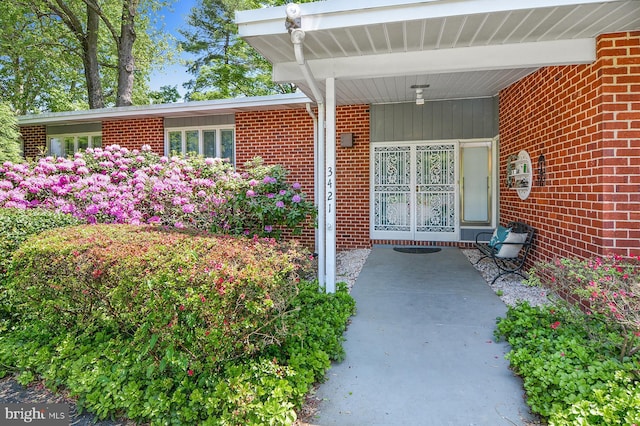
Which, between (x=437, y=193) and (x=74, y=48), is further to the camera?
(x=74, y=48)

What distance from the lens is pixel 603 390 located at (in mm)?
2277

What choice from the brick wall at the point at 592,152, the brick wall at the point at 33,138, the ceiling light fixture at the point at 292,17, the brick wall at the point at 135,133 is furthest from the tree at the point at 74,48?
the brick wall at the point at 592,152

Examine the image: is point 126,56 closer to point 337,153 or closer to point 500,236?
point 337,153

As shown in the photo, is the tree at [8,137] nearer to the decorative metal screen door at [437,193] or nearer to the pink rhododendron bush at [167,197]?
the pink rhododendron bush at [167,197]

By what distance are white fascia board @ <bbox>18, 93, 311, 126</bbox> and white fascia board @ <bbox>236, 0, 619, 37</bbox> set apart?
310 cm

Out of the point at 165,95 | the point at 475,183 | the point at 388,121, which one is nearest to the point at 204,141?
the point at 388,121

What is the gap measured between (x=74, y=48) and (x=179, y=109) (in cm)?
1166

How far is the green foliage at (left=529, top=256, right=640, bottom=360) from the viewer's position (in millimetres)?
2561

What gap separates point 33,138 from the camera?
9.37 m

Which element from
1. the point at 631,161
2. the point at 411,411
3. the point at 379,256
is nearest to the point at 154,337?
the point at 411,411

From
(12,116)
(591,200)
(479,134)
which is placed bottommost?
(591,200)

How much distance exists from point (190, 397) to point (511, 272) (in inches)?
171

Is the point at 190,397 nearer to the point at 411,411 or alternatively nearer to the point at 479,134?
the point at 411,411

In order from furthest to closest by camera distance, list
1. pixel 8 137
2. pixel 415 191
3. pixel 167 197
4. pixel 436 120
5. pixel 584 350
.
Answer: pixel 8 137 → pixel 415 191 → pixel 436 120 → pixel 167 197 → pixel 584 350
